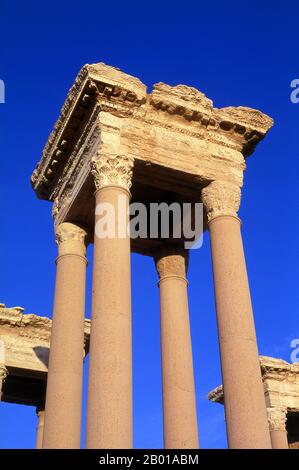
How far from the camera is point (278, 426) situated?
35.2 meters

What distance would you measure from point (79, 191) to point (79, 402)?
7255mm

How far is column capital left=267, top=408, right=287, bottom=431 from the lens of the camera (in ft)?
115

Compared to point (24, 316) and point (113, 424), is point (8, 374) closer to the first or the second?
point (24, 316)

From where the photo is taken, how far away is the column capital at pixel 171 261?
23.6m

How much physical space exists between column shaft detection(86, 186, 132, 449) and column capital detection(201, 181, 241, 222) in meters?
3.56

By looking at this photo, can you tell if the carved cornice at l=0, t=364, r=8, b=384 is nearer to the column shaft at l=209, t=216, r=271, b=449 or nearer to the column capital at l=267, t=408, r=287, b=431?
the column capital at l=267, t=408, r=287, b=431

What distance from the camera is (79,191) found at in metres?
20.8

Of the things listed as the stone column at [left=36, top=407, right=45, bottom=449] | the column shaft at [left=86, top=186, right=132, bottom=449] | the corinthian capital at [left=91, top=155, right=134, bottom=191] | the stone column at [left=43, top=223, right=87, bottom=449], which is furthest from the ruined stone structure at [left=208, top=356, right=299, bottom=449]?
the column shaft at [left=86, top=186, right=132, bottom=449]

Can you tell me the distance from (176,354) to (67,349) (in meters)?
4.36

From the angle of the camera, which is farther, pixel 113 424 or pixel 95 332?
pixel 95 332

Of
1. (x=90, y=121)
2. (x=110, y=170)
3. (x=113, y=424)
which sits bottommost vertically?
(x=113, y=424)

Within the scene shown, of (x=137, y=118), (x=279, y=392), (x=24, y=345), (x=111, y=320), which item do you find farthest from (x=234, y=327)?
(x=279, y=392)
